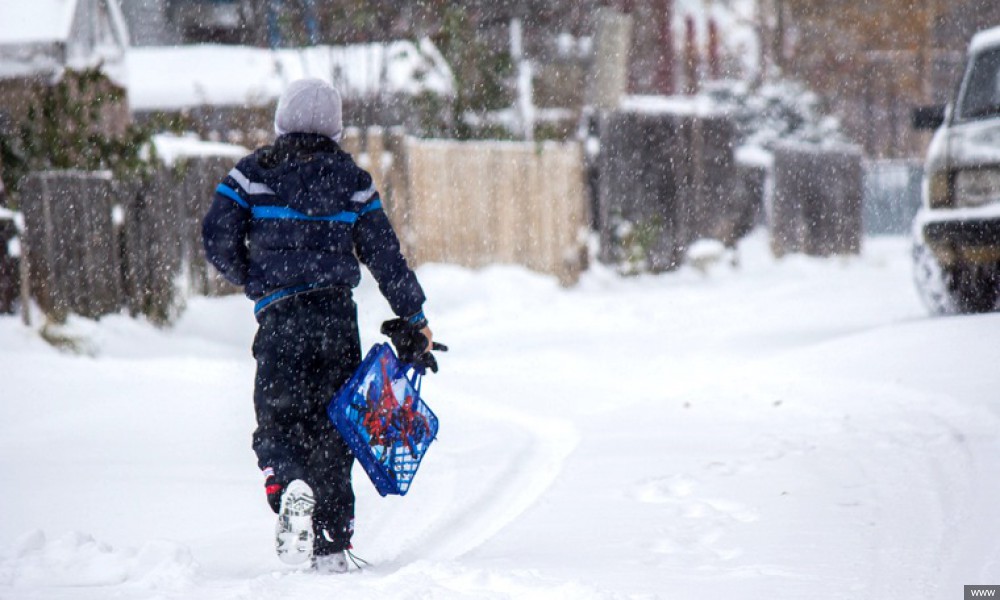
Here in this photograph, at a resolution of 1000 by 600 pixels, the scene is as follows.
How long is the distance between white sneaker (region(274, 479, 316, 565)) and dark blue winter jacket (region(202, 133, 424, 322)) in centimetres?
60

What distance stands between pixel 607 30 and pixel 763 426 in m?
16.0

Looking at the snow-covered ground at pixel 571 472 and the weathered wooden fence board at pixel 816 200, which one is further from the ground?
the snow-covered ground at pixel 571 472

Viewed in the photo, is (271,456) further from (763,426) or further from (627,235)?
(627,235)

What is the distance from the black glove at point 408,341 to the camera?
12.2 feet

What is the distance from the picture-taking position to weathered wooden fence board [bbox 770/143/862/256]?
69.6 ft

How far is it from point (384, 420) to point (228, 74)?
18.9 meters

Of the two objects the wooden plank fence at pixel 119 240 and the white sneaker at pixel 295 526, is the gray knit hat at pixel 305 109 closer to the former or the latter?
the white sneaker at pixel 295 526

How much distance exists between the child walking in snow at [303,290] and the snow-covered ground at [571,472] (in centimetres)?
30

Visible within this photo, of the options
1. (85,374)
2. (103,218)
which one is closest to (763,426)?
(85,374)

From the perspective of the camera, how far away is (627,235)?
1645 cm

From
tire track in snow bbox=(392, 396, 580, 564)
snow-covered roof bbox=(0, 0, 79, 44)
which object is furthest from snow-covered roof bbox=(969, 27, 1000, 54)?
snow-covered roof bbox=(0, 0, 79, 44)

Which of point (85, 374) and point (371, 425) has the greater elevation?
point (371, 425)

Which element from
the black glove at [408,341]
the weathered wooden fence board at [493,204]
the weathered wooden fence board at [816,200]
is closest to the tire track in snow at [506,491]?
the black glove at [408,341]

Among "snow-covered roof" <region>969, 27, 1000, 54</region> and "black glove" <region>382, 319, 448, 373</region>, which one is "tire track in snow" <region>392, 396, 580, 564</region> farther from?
"snow-covered roof" <region>969, 27, 1000, 54</region>
